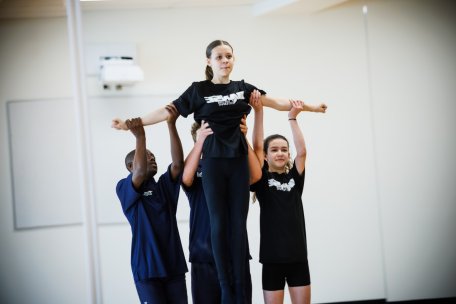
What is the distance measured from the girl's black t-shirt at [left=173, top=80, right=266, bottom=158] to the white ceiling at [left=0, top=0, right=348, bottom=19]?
2249mm

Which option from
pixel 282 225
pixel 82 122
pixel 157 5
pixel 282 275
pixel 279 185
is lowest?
pixel 282 275

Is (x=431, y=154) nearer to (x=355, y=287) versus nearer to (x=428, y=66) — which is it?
(x=428, y=66)

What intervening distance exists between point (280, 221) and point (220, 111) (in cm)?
95

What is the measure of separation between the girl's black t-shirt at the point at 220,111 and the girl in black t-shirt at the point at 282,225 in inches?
21.8

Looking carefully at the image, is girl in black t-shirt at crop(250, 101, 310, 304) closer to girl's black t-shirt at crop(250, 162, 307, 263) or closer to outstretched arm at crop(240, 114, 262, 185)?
girl's black t-shirt at crop(250, 162, 307, 263)

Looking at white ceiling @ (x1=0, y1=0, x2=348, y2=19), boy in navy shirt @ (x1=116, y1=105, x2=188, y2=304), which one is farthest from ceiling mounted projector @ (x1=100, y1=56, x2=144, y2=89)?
boy in navy shirt @ (x1=116, y1=105, x2=188, y2=304)

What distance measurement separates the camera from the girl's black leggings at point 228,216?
9.36 feet

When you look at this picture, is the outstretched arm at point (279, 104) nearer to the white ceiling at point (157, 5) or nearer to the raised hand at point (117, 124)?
the raised hand at point (117, 124)

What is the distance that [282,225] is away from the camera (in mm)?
3494

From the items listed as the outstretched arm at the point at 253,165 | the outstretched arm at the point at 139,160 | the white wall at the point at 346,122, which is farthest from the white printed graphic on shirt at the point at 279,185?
the white wall at the point at 346,122

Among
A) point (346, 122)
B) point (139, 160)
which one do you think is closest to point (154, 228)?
point (139, 160)

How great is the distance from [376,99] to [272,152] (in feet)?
7.97

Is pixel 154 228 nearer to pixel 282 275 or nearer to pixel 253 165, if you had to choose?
pixel 253 165

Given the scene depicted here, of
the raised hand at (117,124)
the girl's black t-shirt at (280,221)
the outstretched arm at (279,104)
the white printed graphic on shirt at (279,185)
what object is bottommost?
the girl's black t-shirt at (280,221)
